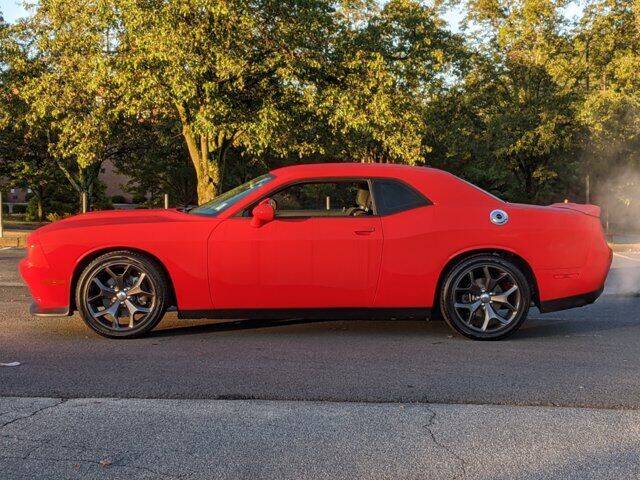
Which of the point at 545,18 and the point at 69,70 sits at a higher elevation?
the point at 545,18

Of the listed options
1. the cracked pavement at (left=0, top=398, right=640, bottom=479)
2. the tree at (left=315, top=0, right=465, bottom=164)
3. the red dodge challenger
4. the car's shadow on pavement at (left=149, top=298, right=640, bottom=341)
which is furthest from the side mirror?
the tree at (left=315, top=0, right=465, bottom=164)

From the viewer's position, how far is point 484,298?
6199mm

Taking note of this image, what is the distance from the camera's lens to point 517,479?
3092 mm

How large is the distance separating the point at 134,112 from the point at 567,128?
18.6m

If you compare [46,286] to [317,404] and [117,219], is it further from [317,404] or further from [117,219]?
[317,404]

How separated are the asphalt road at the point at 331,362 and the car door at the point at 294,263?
0.39 m

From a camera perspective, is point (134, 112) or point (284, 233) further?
point (134, 112)

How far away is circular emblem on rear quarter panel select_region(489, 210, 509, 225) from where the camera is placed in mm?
6223

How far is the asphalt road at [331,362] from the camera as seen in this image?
14.7ft

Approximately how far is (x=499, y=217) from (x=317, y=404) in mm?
2820

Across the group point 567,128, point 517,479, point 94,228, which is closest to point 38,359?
point 94,228

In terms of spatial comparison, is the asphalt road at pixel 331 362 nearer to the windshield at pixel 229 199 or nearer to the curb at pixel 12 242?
the windshield at pixel 229 199

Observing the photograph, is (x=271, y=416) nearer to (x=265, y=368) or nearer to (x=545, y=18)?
→ (x=265, y=368)

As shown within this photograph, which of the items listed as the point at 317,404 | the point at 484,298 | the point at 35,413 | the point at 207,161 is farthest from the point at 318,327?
the point at 207,161
